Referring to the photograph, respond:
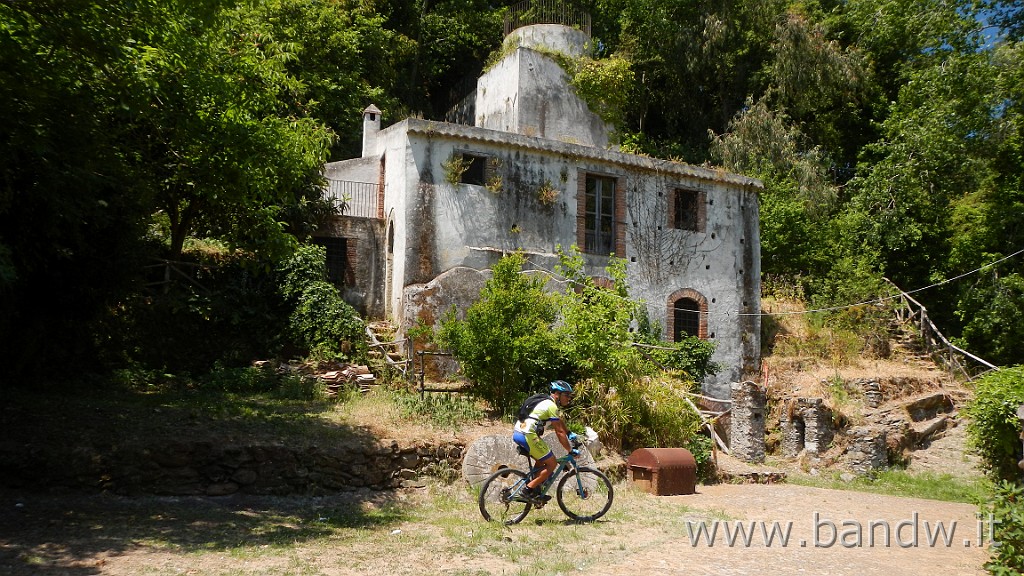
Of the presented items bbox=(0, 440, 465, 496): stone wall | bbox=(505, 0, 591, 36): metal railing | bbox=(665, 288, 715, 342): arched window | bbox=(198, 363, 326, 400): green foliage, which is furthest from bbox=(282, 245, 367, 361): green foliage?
bbox=(505, 0, 591, 36): metal railing

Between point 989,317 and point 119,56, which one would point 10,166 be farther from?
point 989,317

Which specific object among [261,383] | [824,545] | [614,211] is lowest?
[824,545]

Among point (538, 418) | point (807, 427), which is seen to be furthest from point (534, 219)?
point (538, 418)

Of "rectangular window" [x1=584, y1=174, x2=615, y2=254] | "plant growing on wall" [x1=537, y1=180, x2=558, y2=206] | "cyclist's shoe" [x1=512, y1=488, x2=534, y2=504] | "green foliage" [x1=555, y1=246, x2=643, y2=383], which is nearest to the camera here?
"cyclist's shoe" [x1=512, y1=488, x2=534, y2=504]

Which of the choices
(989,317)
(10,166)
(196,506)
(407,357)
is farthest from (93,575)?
(989,317)

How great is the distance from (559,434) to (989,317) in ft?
62.4

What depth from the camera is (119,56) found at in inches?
380

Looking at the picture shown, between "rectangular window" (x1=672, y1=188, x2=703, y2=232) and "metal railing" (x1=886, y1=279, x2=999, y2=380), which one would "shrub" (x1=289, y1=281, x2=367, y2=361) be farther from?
"metal railing" (x1=886, y1=279, x2=999, y2=380)

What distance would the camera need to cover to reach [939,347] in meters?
22.2

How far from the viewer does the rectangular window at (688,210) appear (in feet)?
69.8

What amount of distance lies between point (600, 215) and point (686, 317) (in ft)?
12.1

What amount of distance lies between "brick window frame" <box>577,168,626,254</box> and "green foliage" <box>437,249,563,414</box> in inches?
230

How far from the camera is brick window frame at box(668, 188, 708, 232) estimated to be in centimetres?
2116

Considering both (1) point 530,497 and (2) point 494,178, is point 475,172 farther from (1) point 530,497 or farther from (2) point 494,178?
(1) point 530,497
